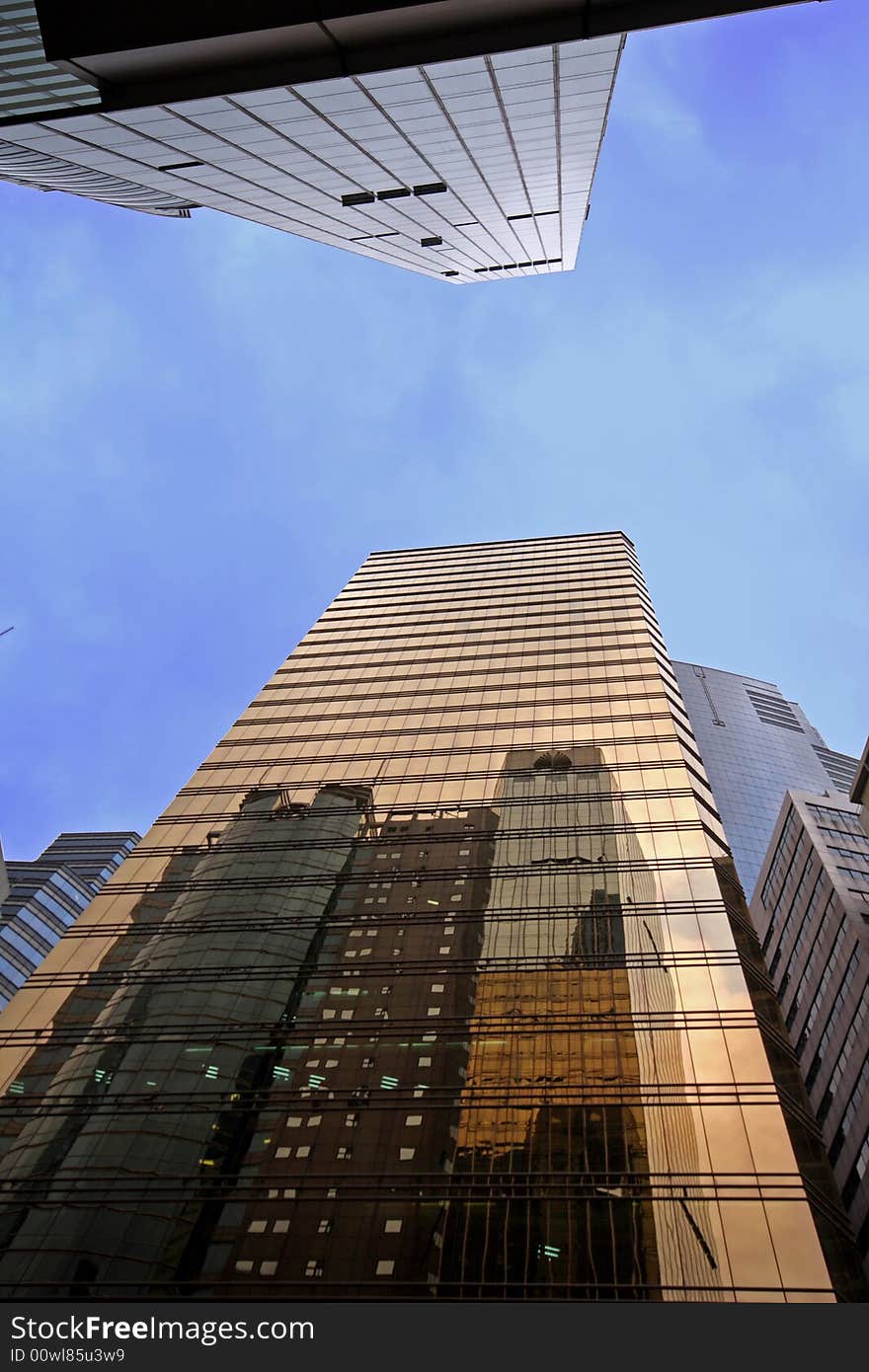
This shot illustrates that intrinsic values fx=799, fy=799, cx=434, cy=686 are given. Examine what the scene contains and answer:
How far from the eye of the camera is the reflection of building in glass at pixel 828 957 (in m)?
46.0

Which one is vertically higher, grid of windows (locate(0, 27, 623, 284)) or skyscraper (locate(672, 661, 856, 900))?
skyscraper (locate(672, 661, 856, 900))

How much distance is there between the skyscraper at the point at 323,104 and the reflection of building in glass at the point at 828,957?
31.5 metres

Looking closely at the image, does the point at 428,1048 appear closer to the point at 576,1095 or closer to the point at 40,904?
the point at 576,1095

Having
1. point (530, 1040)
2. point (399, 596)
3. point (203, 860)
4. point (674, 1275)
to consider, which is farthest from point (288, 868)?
point (399, 596)

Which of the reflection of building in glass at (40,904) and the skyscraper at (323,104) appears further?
the reflection of building in glass at (40,904)

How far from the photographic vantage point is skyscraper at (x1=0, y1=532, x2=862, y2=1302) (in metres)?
17.0

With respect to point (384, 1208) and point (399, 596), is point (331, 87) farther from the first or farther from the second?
point (399, 596)

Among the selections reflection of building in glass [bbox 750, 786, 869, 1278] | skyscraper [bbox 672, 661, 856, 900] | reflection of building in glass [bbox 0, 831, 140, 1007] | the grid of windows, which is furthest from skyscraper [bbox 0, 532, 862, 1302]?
skyscraper [bbox 672, 661, 856, 900]

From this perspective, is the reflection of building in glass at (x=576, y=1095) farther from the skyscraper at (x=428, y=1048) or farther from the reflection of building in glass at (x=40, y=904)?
the reflection of building in glass at (x=40, y=904)

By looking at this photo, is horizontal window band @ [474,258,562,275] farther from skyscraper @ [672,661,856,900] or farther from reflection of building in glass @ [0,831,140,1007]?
skyscraper @ [672,661,856,900]

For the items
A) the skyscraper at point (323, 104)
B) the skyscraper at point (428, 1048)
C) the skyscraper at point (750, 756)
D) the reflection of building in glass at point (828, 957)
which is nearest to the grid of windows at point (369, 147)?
the skyscraper at point (323, 104)

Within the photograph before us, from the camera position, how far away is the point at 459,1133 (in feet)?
64.4

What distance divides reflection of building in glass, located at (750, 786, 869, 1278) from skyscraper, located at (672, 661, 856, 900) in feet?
91.2

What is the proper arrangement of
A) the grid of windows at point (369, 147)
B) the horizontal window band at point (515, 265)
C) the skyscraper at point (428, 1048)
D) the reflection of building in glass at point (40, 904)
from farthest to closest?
1. the reflection of building in glass at point (40, 904)
2. the horizontal window band at point (515, 265)
3. the grid of windows at point (369, 147)
4. the skyscraper at point (428, 1048)
